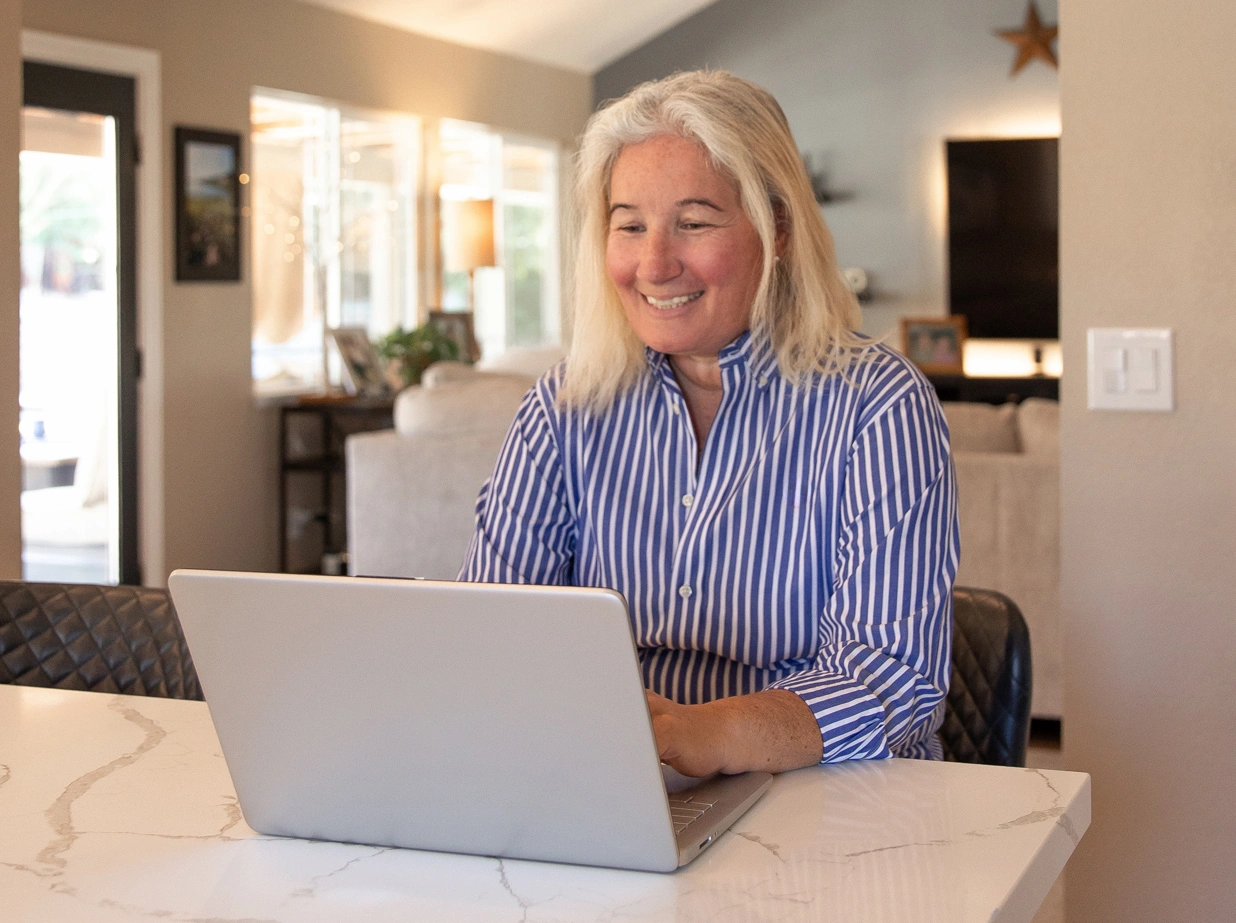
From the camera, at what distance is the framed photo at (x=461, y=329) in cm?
714

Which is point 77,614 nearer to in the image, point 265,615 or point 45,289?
point 265,615

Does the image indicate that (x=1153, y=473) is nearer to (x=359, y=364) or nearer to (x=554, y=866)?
(x=554, y=866)

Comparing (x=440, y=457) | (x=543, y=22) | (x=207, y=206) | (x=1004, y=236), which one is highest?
(x=543, y=22)

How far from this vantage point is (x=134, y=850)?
3.15 ft

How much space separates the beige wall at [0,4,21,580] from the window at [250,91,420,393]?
13.2 ft

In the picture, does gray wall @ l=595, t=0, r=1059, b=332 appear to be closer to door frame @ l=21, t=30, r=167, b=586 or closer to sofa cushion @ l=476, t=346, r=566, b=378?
sofa cushion @ l=476, t=346, r=566, b=378

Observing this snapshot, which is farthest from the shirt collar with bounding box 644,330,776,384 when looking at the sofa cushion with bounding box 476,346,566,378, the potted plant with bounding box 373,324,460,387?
the sofa cushion with bounding box 476,346,566,378

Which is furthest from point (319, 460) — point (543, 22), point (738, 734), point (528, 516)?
point (738, 734)

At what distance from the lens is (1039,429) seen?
378 cm

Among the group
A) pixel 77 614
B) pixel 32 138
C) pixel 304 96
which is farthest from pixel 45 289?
pixel 77 614

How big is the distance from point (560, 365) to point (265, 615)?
2.65 ft

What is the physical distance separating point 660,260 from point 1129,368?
686mm

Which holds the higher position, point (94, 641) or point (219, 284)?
point (219, 284)

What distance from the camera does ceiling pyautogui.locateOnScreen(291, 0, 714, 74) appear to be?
22.6 ft
